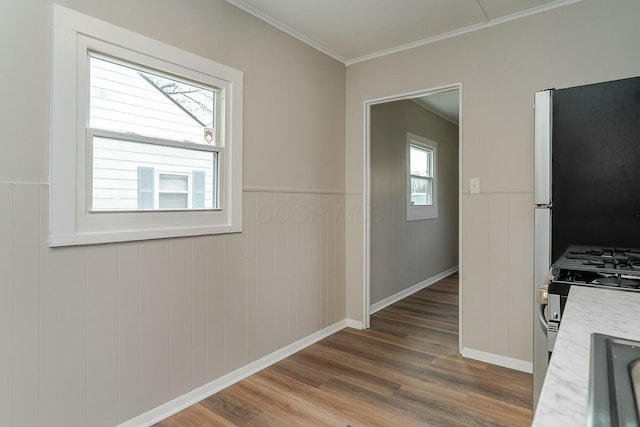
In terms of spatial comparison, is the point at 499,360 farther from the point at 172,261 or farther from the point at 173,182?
the point at 173,182

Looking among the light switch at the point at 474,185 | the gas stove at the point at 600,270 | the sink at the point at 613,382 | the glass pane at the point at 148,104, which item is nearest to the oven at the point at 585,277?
the gas stove at the point at 600,270

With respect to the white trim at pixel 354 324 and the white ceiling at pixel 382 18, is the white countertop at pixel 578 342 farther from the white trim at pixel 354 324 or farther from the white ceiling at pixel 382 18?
the white trim at pixel 354 324

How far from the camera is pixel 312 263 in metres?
3.02

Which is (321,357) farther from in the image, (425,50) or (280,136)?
(425,50)

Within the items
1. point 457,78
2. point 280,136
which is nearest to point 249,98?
point 280,136

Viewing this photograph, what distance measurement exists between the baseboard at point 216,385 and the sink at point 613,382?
79.4 inches

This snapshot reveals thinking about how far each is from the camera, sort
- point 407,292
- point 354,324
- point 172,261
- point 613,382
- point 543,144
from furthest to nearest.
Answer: point 407,292
point 354,324
point 172,261
point 543,144
point 613,382

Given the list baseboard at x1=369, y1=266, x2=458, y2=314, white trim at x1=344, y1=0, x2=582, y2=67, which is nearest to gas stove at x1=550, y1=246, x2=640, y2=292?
white trim at x1=344, y1=0, x2=582, y2=67

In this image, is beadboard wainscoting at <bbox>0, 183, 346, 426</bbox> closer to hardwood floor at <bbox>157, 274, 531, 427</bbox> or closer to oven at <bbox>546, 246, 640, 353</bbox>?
hardwood floor at <bbox>157, 274, 531, 427</bbox>

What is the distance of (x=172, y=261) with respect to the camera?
6.63 feet

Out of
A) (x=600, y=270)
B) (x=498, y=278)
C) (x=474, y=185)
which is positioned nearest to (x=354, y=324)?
(x=498, y=278)

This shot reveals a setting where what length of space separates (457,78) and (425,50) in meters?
0.37

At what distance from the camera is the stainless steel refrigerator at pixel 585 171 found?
5.47ft

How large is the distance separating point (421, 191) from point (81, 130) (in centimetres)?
408
